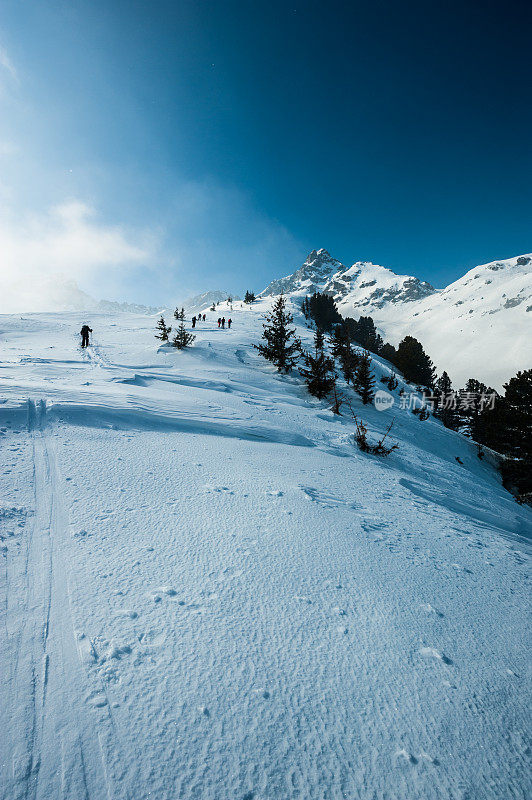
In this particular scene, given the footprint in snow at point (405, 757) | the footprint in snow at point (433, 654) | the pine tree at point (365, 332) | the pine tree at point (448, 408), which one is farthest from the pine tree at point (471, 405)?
the footprint in snow at point (405, 757)

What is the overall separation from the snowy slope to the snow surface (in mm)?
73959

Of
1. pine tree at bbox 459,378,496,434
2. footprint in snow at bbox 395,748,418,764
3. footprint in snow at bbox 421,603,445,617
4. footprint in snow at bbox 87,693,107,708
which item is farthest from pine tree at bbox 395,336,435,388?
footprint in snow at bbox 87,693,107,708

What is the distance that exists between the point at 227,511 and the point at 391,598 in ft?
4.97

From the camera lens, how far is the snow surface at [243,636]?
1259mm

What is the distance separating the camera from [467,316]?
119 meters

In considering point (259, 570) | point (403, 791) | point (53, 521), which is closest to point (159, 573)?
point (259, 570)

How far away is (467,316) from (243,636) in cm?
14598

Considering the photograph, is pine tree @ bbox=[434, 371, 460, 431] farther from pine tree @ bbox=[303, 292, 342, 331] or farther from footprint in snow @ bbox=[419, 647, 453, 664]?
footprint in snow @ bbox=[419, 647, 453, 664]

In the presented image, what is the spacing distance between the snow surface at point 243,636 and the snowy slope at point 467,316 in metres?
74.0

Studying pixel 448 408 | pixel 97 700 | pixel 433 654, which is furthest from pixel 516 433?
pixel 97 700

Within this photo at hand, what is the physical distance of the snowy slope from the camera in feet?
271

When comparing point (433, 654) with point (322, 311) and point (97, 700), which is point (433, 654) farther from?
point (322, 311)

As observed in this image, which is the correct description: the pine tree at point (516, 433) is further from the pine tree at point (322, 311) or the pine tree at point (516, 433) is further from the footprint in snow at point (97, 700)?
the pine tree at point (322, 311)

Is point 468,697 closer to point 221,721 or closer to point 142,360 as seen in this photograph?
point 221,721
